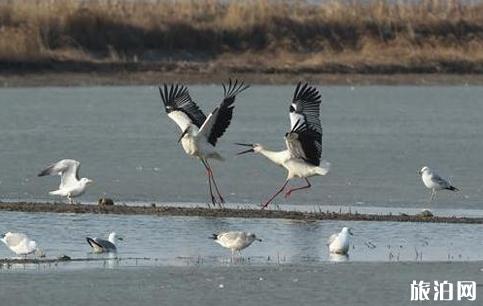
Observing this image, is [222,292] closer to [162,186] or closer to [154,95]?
[162,186]

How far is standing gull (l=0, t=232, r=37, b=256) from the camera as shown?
482 inches

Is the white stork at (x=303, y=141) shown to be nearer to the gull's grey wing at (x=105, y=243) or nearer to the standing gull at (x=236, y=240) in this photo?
the standing gull at (x=236, y=240)

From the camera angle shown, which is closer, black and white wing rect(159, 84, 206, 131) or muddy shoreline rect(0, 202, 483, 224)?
muddy shoreline rect(0, 202, 483, 224)

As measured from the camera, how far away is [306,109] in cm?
1614

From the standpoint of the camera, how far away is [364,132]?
22.3 meters

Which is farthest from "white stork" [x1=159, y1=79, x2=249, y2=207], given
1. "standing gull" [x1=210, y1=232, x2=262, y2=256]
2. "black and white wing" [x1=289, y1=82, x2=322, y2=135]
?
"standing gull" [x1=210, y1=232, x2=262, y2=256]

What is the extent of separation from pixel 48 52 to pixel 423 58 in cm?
782

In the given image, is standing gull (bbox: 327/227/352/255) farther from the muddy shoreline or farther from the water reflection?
the muddy shoreline

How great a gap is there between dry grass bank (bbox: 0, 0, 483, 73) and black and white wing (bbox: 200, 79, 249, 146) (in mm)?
13805

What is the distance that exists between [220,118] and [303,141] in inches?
42.4

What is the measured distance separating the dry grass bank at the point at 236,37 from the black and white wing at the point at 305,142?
14.8m

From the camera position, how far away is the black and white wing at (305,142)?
1591cm

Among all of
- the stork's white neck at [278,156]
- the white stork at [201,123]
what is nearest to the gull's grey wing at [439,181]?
the stork's white neck at [278,156]

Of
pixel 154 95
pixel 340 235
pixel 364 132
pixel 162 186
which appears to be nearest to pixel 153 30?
pixel 154 95
